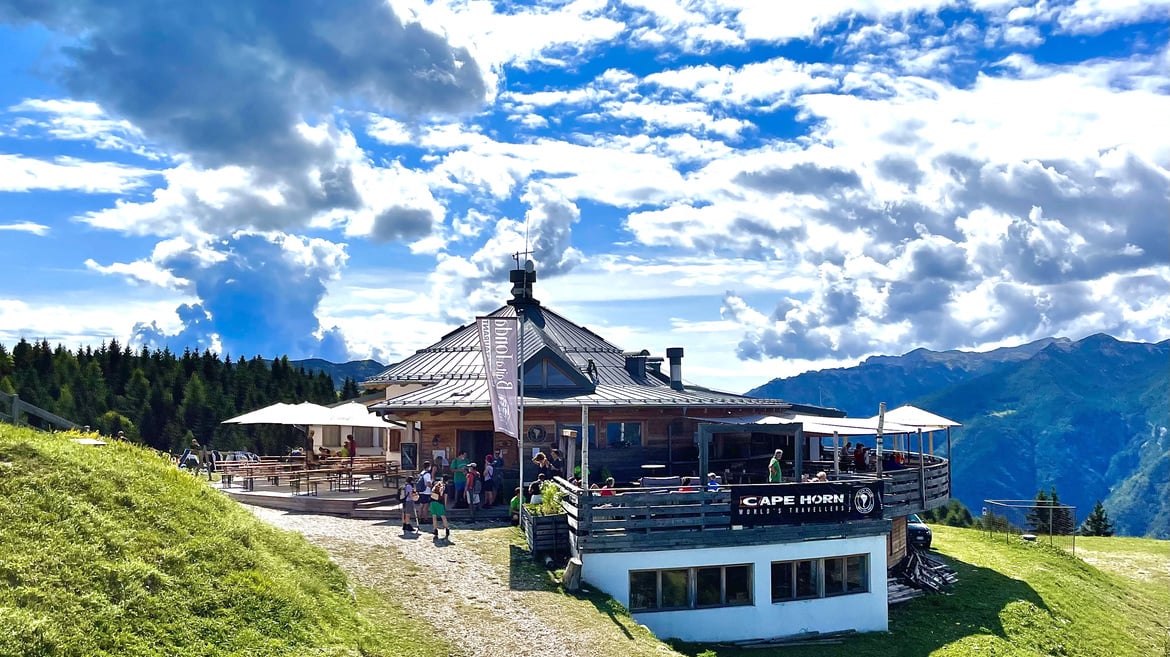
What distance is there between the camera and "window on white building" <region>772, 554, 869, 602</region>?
20750 millimetres

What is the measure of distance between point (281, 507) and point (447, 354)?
13.1 m

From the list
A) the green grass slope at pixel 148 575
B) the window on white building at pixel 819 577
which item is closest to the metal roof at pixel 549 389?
the window on white building at pixel 819 577

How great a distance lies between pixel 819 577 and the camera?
69.0ft

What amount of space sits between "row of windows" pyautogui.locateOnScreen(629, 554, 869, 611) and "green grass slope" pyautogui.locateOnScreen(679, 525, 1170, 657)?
44.1 inches

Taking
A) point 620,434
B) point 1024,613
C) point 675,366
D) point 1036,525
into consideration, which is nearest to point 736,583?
point 1024,613

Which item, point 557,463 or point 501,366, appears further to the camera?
point 557,463

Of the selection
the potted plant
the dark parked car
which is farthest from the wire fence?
the potted plant

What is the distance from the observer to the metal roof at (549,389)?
29000 mm

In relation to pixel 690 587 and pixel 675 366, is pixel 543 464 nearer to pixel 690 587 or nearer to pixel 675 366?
pixel 690 587

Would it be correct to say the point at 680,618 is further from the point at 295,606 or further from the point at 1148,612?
the point at 1148,612

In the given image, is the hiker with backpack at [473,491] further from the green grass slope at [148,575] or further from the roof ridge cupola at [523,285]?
the roof ridge cupola at [523,285]

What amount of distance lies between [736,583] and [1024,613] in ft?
32.4

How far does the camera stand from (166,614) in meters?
12.0

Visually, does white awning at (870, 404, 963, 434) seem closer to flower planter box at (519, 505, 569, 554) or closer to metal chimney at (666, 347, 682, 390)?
metal chimney at (666, 347, 682, 390)
